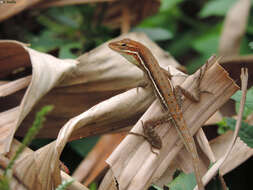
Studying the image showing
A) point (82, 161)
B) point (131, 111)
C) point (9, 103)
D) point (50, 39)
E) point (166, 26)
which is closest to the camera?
point (131, 111)

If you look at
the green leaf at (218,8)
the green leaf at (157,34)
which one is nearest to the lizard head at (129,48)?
the green leaf at (157,34)

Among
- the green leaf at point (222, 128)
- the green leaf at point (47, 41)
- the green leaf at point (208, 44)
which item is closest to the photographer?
the green leaf at point (222, 128)

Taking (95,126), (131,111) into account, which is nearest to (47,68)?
(95,126)

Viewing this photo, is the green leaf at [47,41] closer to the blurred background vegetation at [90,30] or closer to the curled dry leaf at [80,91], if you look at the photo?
the blurred background vegetation at [90,30]

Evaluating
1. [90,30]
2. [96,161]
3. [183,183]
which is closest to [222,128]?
[183,183]

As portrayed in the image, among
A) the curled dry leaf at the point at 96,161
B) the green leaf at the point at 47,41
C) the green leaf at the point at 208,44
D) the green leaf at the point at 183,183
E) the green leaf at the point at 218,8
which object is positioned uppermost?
the green leaf at the point at 218,8

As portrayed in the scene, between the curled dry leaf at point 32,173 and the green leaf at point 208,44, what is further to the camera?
the green leaf at point 208,44

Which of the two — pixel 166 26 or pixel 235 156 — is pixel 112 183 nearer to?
pixel 235 156
